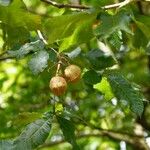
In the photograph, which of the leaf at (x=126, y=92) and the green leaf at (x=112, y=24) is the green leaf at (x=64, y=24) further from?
the leaf at (x=126, y=92)

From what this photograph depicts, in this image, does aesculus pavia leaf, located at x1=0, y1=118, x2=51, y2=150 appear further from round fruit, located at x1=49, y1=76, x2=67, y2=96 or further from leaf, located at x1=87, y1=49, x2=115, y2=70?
leaf, located at x1=87, y1=49, x2=115, y2=70

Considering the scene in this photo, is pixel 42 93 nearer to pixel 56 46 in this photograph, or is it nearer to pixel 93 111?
pixel 93 111

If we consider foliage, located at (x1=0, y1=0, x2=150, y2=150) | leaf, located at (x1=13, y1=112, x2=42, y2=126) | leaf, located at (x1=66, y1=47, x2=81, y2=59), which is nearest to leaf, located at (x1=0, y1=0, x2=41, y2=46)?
foliage, located at (x1=0, y1=0, x2=150, y2=150)

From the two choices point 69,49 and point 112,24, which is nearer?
point 112,24

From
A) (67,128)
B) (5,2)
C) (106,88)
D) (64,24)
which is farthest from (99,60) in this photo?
(64,24)

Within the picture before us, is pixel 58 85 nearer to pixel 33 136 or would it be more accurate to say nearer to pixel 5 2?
pixel 33 136

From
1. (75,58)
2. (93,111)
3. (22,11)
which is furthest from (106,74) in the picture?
(93,111)

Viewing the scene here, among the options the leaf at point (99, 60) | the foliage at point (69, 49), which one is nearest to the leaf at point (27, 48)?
the foliage at point (69, 49)

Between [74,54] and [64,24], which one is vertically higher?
[64,24]
